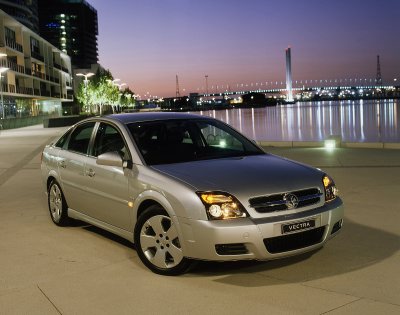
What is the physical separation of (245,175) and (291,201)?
19.8 inches

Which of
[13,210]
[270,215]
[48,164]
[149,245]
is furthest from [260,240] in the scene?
[13,210]

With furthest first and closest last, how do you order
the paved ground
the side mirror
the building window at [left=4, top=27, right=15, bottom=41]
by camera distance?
the building window at [left=4, top=27, right=15, bottom=41]
the side mirror
the paved ground

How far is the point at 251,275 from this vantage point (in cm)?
515

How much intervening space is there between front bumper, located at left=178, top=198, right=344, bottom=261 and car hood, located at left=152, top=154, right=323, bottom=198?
0.27 m

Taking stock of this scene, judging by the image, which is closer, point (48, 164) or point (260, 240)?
point (260, 240)

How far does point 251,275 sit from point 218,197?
2.73 ft

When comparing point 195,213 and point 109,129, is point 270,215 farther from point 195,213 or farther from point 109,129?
point 109,129

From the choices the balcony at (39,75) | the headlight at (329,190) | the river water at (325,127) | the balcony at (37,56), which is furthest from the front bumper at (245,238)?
the balcony at (37,56)

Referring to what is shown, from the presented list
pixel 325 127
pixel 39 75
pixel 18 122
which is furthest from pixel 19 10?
pixel 325 127

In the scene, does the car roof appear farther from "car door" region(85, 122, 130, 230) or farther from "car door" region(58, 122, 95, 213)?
"car door" region(58, 122, 95, 213)

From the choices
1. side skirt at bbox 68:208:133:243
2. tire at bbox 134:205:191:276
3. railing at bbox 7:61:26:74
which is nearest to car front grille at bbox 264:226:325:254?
tire at bbox 134:205:191:276

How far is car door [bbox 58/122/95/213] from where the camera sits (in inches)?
265

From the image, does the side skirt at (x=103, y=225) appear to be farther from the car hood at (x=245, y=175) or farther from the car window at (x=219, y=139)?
the car window at (x=219, y=139)

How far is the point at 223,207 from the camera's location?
4.86m
